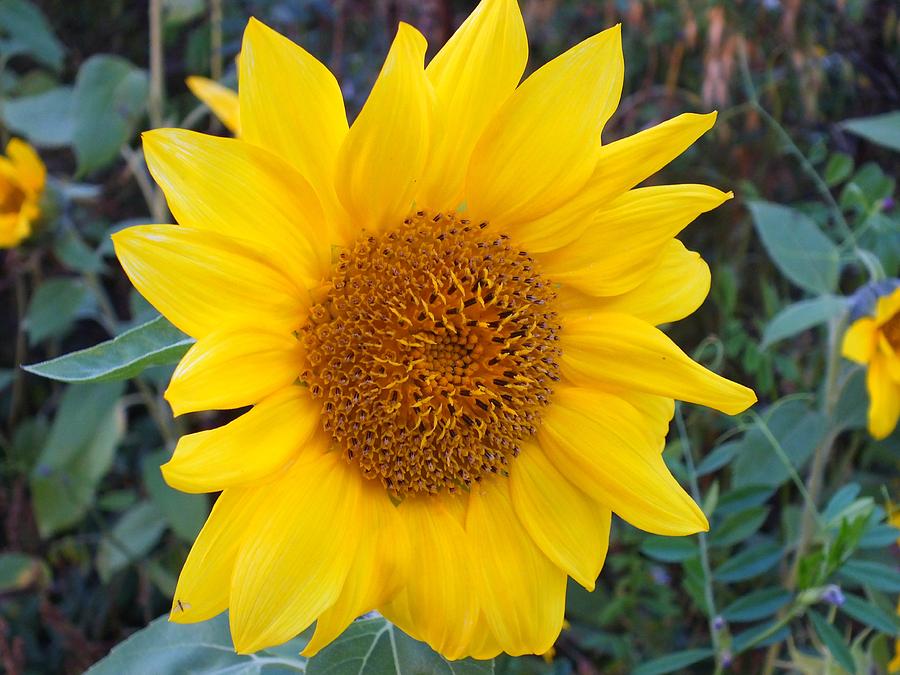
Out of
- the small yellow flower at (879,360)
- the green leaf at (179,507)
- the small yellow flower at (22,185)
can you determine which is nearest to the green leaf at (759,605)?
the small yellow flower at (879,360)

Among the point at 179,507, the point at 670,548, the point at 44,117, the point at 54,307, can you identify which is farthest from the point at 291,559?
the point at 44,117

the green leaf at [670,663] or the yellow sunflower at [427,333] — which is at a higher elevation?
the yellow sunflower at [427,333]

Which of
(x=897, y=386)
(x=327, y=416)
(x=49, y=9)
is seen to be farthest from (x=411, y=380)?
(x=49, y=9)

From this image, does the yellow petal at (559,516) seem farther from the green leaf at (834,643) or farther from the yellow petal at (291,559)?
the green leaf at (834,643)

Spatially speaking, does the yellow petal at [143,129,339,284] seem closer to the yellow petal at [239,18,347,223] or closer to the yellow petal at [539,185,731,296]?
the yellow petal at [239,18,347,223]

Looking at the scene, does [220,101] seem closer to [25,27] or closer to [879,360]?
[25,27]

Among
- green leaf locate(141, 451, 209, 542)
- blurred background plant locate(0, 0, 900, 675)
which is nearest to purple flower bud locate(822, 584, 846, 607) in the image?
blurred background plant locate(0, 0, 900, 675)

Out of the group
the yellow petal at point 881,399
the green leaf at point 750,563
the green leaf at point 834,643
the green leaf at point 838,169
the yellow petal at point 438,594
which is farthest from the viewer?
the green leaf at point 838,169
